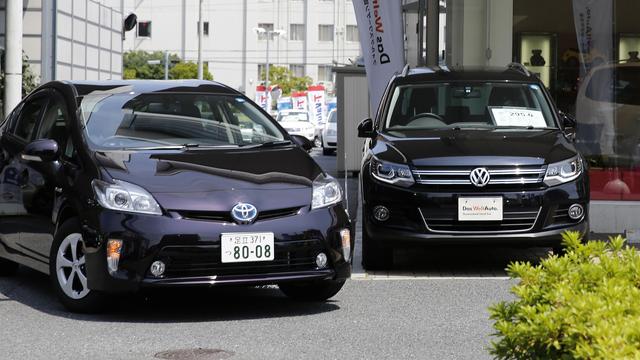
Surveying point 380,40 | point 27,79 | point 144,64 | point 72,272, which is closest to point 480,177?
point 72,272

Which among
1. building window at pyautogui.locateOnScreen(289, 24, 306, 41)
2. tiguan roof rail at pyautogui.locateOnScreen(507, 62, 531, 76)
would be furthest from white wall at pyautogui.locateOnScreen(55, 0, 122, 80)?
building window at pyautogui.locateOnScreen(289, 24, 306, 41)

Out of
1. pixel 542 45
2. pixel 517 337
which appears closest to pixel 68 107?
pixel 517 337

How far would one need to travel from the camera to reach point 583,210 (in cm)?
974

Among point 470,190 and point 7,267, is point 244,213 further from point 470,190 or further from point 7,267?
point 7,267

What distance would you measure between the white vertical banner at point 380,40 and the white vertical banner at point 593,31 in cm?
251

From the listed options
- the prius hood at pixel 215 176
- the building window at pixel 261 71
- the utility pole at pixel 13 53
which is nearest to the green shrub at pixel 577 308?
the prius hood at pixel 215 176

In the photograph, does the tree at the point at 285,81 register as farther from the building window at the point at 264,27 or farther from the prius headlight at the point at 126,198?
the prius headlight at the point at 126,198

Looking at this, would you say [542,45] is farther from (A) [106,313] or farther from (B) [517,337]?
(B) [517,337]

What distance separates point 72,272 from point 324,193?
1.66m

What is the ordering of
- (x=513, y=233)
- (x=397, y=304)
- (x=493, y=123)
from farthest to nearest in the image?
(x=493, y=123) < (x=513, y=233) < (x=397, y=304)

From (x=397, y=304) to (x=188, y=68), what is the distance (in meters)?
80.0

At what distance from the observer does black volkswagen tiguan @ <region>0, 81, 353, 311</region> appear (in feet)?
24.1

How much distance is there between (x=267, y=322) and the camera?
24.9 ft

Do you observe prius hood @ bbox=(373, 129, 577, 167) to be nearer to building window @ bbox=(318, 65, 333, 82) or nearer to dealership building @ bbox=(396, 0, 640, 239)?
dealership building @ bbox=(396, 0, 640, 239)
